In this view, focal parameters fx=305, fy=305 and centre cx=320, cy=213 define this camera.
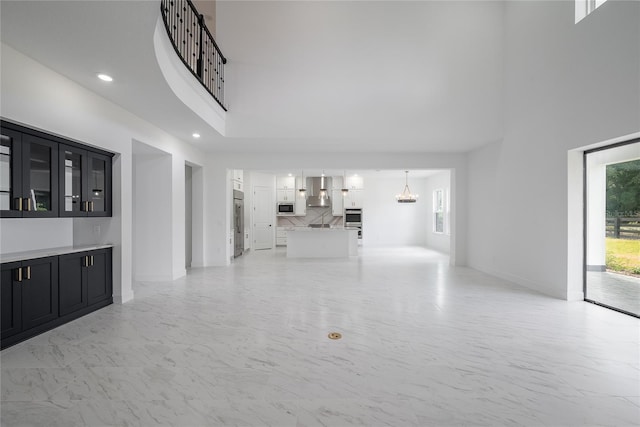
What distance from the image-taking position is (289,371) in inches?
96.7

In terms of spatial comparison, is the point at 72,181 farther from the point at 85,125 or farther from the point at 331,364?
the point at 331,364

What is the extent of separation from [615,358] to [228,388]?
3.29 m

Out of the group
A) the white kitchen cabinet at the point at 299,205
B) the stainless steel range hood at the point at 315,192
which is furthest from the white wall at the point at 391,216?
the white kitchen cabinet at the point at 299,205

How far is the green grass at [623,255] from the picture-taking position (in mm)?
3936

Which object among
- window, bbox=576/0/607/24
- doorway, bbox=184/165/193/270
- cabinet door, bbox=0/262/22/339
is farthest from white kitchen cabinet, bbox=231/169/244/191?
window, bbox=576/0/607/24

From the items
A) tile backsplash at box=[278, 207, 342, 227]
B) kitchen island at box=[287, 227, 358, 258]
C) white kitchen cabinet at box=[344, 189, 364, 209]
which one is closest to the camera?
kitchen island at box=[287, 227, 358, 258]

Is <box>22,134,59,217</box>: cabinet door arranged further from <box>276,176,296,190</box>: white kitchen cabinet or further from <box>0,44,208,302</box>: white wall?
<box>276,176,296,190</box>: white kitchen cabinet

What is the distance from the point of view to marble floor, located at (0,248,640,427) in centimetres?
195

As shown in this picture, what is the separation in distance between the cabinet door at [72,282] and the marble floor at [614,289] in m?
6.84

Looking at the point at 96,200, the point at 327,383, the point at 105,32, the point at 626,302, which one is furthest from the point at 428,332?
the point at 96,200

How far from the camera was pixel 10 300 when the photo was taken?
2.87m

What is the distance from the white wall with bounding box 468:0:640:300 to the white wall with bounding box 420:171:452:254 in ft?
12.5

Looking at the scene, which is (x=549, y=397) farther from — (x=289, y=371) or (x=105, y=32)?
(x=105, y=32)

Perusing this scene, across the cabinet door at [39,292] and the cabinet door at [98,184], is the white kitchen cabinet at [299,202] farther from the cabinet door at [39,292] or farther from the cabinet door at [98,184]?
the cabinet door at [39,292]
